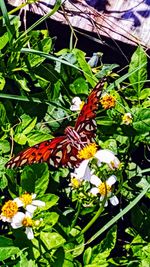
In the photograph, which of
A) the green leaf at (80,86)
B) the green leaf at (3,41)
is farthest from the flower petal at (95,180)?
the green leaf at (3,41)

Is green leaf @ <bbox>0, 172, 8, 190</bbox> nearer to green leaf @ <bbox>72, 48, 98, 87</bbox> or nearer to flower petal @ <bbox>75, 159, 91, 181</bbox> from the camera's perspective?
flower petal @ <bbox>75, 159, 91, 181</bbox>

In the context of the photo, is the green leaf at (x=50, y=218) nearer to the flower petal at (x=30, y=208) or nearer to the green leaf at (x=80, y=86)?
the flower petal at (x=30, y=208)

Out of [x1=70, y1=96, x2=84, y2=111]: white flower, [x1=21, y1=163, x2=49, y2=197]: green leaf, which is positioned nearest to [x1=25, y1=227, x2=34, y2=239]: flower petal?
[x1=21, y1=163, x2=49, y2=197]: green leaf

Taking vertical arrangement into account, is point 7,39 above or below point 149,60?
above

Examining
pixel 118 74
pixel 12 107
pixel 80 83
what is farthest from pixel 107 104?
pixel 118 74

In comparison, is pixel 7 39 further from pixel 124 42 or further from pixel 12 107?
pixel 124 42

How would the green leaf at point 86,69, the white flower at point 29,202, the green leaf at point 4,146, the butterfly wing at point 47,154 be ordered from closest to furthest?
the butterfly wing at point 47,154 < the white flower at point 29,202 < the green leaf at point 4,146 < the green leaf at point 86,69
